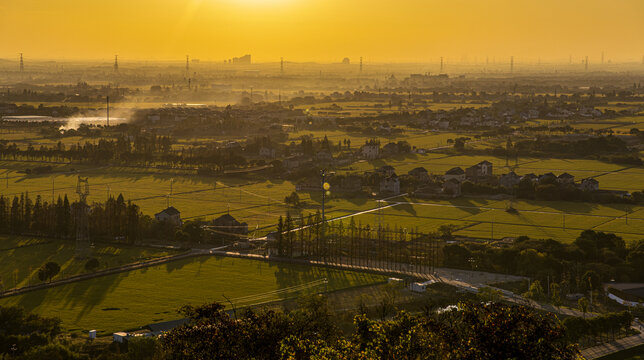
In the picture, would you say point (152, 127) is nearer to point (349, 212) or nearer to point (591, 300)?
point (349, 212)

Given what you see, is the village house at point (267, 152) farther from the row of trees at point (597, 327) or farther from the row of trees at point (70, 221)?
the row of trees at point (597, 327)

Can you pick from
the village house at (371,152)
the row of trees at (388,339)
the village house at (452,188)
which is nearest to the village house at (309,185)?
the village house at (452,188)

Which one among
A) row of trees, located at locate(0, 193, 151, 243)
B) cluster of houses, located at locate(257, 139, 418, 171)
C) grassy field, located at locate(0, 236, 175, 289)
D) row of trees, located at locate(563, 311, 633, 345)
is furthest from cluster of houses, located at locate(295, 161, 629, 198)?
row of trees, located at locate(563, 311, 633, 345)

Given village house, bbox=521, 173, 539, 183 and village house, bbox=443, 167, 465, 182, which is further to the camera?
village house, bbox=443, 167, 465, 182

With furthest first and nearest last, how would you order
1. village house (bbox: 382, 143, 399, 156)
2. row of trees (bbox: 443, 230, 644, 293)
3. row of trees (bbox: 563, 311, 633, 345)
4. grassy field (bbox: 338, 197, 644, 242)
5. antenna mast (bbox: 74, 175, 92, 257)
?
village house (bbox: 382, 143, 399, 156)
grassy field (bbox: 338, 197, 644, 242)
antenna mast (bbox: 74, 175, 92, 257)
row of trees (bbox: 443, 230, 644, 293)
row of trees (bbox: 563, 311, 633, 345)

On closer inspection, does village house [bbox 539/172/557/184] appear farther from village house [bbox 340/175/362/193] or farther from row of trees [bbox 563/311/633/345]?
row of trees [bbox 563/311/633/345]

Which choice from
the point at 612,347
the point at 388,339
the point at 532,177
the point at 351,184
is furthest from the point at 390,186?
the point at 388,339
